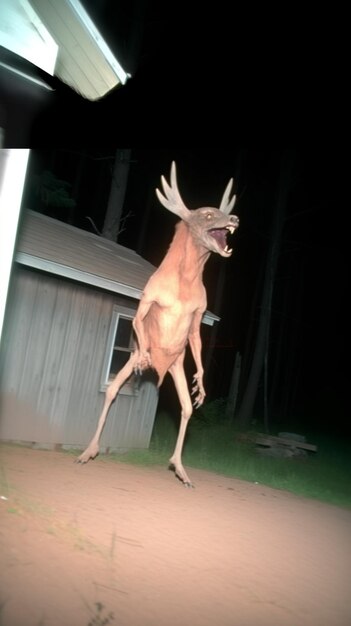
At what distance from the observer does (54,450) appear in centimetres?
873

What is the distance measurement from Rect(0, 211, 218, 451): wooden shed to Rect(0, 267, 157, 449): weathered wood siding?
0.05ft

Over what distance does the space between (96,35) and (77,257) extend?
20.1ft

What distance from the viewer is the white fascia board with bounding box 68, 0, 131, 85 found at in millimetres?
3171

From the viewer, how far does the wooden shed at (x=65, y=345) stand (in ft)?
26.9

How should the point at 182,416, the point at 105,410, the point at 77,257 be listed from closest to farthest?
the point at 105,410 < the point at 182,416 < the point at 77,257

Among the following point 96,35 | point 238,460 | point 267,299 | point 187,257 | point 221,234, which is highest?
point 267,299

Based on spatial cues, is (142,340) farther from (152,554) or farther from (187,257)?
(152,554)

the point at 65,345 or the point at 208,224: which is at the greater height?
the point at 208,224

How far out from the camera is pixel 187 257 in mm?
7328

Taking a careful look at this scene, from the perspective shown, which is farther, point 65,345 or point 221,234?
point 65,345

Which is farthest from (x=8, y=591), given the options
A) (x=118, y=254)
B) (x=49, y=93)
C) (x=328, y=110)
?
(x=118, y=254)

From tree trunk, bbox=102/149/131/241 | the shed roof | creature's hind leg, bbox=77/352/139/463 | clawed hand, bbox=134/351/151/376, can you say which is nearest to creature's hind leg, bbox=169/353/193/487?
creature's hind leg, bbox=77/352/139/463

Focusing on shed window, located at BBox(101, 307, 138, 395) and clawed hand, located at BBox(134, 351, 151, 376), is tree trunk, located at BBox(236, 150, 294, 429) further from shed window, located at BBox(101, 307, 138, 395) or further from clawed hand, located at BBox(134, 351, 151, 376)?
clawed hand, located at BBox(134, 351, 151, 376)

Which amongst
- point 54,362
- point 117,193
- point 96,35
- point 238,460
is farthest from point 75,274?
point 117,193
